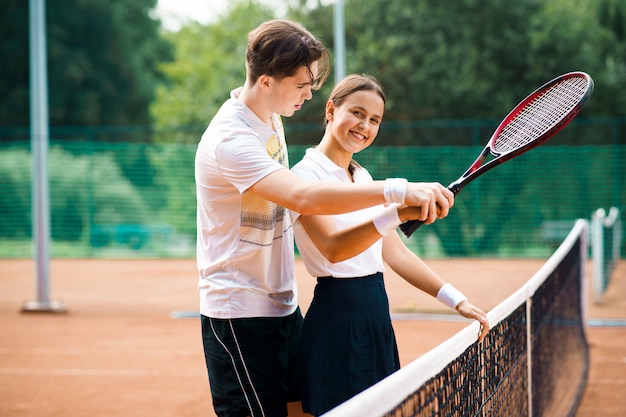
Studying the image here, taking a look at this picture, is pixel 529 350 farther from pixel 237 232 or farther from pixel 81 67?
pixel 81 67

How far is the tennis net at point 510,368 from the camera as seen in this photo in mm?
1875

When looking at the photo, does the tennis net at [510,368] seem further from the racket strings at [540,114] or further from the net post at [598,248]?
the net post at [598,248]

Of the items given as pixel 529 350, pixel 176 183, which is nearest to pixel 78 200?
pixel 176 183

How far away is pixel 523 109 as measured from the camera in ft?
10.4

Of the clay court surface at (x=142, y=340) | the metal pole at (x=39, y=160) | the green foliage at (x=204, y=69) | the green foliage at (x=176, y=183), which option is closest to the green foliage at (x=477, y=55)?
the green foliage at (x=204, y=69)

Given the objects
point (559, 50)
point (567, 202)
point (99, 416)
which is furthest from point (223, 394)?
point (559, 50)

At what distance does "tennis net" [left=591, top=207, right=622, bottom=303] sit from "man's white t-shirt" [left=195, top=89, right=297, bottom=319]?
729cm

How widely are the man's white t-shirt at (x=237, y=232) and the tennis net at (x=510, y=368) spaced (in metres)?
0.60

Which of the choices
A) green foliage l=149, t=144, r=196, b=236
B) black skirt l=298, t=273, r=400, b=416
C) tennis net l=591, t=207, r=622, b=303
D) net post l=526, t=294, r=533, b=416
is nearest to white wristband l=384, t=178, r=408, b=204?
black skirt l=298, t=273, r=400, b=416

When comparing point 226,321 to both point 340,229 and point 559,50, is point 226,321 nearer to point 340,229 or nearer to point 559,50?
point 340,229

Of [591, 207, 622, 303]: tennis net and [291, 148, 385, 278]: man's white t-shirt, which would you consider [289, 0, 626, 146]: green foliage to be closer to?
[591, 207, 622, 303]: tennis net

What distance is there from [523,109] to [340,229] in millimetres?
1170

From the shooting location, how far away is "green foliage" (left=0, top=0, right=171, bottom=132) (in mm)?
30250

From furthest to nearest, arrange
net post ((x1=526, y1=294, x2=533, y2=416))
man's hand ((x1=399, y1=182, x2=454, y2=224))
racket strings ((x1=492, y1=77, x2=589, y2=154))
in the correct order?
net post ((x1=526, y1=294, x2=533, y2=416))
racket strings ((x1=492, y1=77, x2=589, y2=154))
man's hand ((x1=399, y1=182, x2=454, y2=224))
